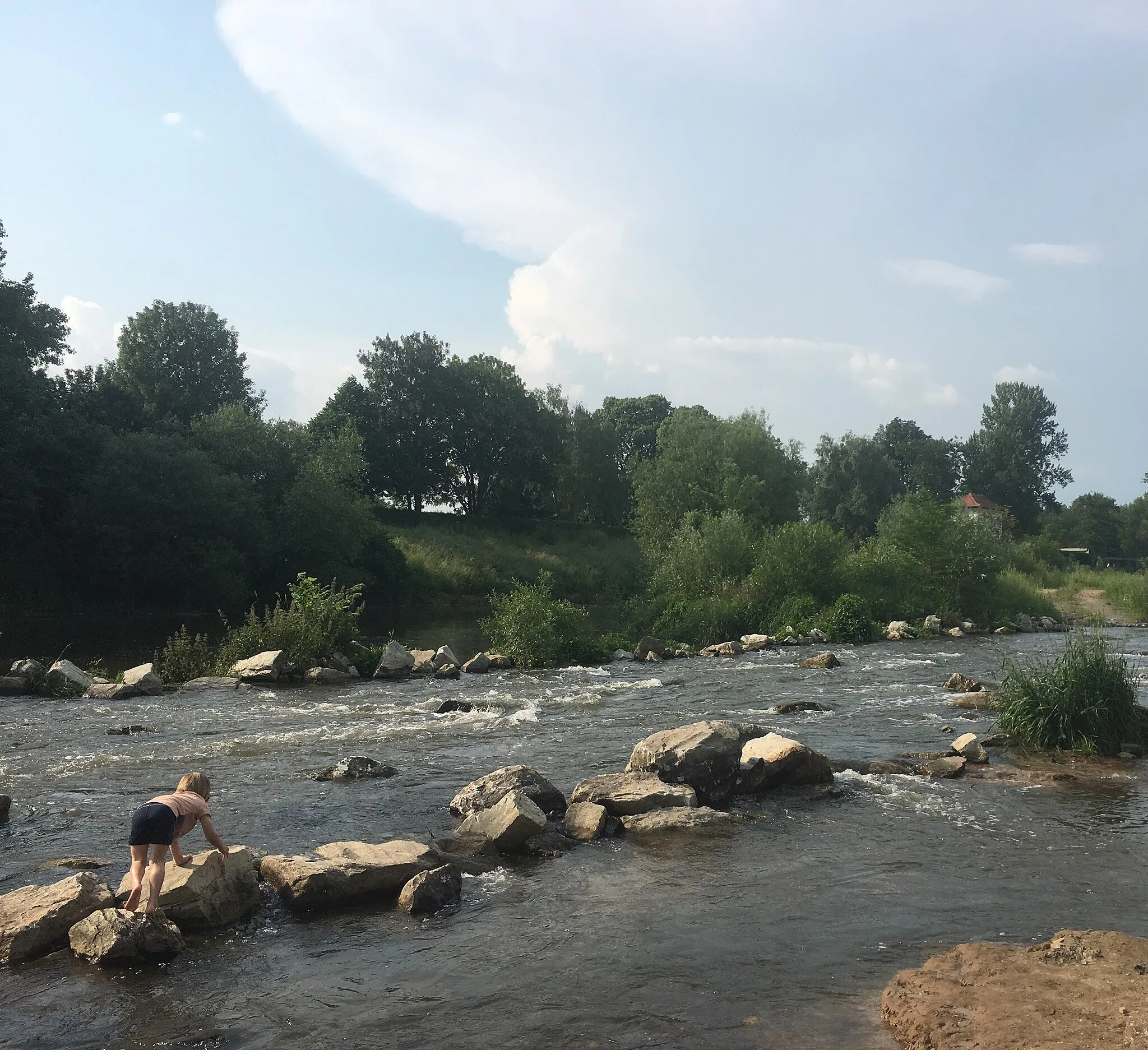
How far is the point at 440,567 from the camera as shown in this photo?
54.8m

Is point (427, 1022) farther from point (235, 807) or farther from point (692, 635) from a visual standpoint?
point (692, 635)

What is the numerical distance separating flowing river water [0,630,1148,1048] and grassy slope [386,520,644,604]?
33.1 meters

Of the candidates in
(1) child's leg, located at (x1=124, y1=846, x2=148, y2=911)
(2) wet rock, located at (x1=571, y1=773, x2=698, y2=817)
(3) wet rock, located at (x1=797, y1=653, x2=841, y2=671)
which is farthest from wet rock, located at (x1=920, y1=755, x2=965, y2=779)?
(3) wet rock, located at (x1=797, y1=653, x2=841, y2=671)

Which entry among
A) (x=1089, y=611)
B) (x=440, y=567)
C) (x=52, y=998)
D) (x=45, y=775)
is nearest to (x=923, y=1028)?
(x=52, y=998)

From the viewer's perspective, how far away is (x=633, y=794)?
10.5 meters

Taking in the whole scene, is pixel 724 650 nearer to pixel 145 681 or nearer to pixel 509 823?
pixel 145 681

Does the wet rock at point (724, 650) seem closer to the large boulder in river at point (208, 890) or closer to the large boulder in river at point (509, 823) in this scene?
the large boulder in river at point (509, 823)

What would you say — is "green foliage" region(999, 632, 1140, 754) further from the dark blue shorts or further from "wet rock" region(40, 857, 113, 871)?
"wet rock" region(40, 857, 113, 871)

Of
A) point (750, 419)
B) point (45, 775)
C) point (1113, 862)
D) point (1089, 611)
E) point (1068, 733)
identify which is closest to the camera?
point (1113, 862)

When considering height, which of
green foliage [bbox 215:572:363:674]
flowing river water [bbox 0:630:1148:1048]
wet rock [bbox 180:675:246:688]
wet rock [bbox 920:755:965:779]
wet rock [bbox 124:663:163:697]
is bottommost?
flowing river water [bbox 0:630:1148:1048]

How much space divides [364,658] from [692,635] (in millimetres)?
12132

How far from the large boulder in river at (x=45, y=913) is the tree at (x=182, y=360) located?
6448cm

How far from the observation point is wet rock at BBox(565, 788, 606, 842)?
973 centimetres

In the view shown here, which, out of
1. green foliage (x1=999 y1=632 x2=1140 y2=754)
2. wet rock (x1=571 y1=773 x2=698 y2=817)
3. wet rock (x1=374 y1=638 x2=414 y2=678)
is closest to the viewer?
wet rock (x1=571 y1=773 x2=698 y2=817)
